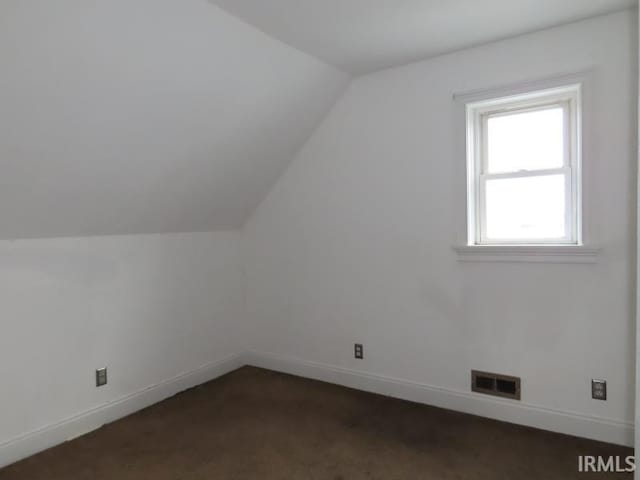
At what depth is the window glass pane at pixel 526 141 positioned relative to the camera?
2734 millimetres

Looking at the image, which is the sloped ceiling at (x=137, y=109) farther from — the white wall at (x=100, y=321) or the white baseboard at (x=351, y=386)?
the white baseboard at (x=351, y=386)

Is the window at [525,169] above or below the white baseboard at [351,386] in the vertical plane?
above

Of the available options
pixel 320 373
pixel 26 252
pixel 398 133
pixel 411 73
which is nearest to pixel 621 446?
pixel 320 373

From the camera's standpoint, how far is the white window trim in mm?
2557

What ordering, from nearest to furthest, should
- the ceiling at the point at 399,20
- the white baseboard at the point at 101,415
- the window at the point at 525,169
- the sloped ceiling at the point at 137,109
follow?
the sloped ceiling at the point at 137,109 → the ceiling at the point at 399,20 → the white baseboard at the point at 101,415 → the window at the point at 525,169

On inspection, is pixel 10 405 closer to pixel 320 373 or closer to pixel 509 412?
pixel 320 373

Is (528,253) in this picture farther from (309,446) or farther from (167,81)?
(167,81)

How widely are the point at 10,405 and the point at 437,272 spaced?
264 centimetres

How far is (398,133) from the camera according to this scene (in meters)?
3.16

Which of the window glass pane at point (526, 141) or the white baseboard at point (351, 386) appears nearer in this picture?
the white baseboard at point (351, 386)

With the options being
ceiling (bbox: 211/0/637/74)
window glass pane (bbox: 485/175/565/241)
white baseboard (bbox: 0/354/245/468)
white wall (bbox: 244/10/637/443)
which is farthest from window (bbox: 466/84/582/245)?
white baseboard (bbox: 0/354/245/468)

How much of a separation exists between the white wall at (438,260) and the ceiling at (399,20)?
172 mm

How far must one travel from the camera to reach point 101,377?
2.92 meters

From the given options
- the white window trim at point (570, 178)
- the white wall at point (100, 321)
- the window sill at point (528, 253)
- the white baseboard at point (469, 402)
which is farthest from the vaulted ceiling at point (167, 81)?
the white baseboard at point (469, 402)
